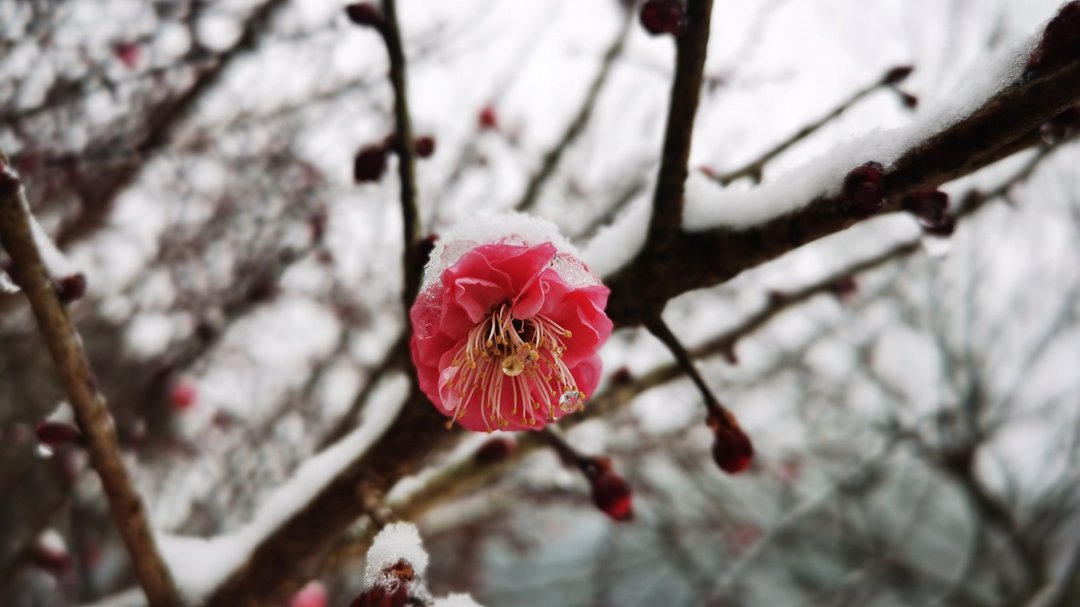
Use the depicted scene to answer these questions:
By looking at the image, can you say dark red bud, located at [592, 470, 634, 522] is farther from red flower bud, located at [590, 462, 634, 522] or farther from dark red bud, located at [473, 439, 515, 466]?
dark red bud, located at [473, 439, 515, 466]

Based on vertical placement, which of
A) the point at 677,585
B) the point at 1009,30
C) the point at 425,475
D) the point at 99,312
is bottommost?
the point at 677,585

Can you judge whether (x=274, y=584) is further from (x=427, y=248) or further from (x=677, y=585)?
(x=677, y=585)

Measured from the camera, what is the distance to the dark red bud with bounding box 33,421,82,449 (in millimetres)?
1275

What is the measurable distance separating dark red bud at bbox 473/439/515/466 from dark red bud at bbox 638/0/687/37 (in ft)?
3.39

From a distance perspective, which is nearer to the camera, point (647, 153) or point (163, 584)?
point (163, 584)

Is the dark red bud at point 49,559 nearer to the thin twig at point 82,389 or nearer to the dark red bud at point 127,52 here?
the thin twig at point 82,389

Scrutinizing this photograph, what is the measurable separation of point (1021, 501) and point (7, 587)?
7380 millimetres

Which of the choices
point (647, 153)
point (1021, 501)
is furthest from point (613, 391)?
point (1021, 501)

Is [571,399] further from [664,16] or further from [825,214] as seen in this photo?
[664,16]

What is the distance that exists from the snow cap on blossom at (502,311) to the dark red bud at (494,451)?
41cm

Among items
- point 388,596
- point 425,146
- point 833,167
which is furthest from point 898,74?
point 388,596

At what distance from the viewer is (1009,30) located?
4922 mm

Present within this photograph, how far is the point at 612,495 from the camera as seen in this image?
1.31 meters

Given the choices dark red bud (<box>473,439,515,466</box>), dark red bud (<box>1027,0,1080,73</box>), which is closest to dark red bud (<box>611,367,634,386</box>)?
dark red bud (<box>473,439,515,466</box>)
